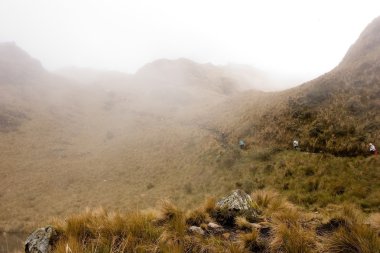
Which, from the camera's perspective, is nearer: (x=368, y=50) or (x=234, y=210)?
(x=234, y=210)

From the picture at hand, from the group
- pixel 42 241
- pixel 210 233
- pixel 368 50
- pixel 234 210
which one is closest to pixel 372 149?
pixel 234 210

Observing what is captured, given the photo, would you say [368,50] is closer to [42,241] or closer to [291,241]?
[291,241]

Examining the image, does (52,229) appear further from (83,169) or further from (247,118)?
(83,169)

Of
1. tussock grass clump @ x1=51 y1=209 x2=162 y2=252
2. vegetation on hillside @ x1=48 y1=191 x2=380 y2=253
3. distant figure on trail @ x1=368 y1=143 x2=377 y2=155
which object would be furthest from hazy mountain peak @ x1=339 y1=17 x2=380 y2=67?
tussock grass clump @ x1=51 y1=209 x2=162 y2=252

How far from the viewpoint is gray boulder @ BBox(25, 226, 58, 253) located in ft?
20.8

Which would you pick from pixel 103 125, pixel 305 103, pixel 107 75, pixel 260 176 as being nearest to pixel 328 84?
pixel 305 103

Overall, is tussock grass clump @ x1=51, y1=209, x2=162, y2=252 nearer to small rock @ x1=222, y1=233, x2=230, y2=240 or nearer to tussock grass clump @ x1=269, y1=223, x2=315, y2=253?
small rock @ x1=222, y1=233, x2=230, y2=240

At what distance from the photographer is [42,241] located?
257 inches

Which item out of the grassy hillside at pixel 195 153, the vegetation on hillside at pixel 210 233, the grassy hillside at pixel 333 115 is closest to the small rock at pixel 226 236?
the vegetation on hillside at pixel 210 233

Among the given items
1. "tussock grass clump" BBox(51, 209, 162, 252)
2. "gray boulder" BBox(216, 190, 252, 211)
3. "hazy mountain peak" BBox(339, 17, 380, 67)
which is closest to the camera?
"tussock grass clump" BBox(51, 209, 162, 252)

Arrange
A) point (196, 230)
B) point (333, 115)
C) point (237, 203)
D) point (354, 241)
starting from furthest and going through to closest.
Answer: point (333, 115), point (237, 203), point (196, 230), point (354, 241)

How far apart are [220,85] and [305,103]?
58209mm

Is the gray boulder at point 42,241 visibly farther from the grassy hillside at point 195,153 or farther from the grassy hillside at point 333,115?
the grassy hillside at point 333,115

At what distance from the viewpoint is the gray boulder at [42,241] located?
20.8 feet
